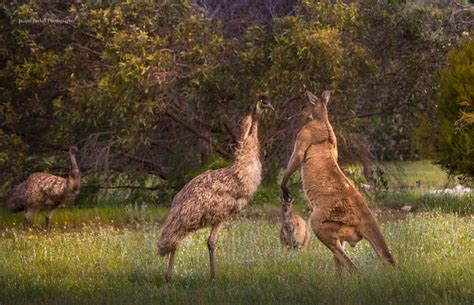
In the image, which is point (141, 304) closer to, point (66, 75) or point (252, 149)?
point (252, 149)

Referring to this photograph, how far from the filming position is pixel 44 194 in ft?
53.6

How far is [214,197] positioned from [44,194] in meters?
6.85

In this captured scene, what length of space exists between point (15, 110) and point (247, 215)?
5460 mm

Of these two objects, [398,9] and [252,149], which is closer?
[252,149]

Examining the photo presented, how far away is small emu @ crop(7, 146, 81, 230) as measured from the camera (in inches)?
643

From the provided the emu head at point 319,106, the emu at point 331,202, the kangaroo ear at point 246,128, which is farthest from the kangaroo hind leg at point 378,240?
the emu head at point 319,106

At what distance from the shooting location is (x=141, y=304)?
343 inches

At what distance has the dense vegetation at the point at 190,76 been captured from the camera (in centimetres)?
1741

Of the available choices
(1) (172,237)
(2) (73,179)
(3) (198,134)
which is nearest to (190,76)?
(3) (198,134)

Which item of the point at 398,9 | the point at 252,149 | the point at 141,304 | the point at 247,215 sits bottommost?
the point at 247,215

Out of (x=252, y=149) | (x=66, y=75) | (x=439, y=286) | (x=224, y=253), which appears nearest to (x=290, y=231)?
(x=224, y=253)

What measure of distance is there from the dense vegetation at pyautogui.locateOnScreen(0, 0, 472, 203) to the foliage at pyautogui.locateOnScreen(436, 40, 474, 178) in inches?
8.0

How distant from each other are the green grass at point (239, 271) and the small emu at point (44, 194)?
6.70ft

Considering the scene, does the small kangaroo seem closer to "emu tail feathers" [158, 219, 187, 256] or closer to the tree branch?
"emu tail feathers" [158, 219, 187, 256]
